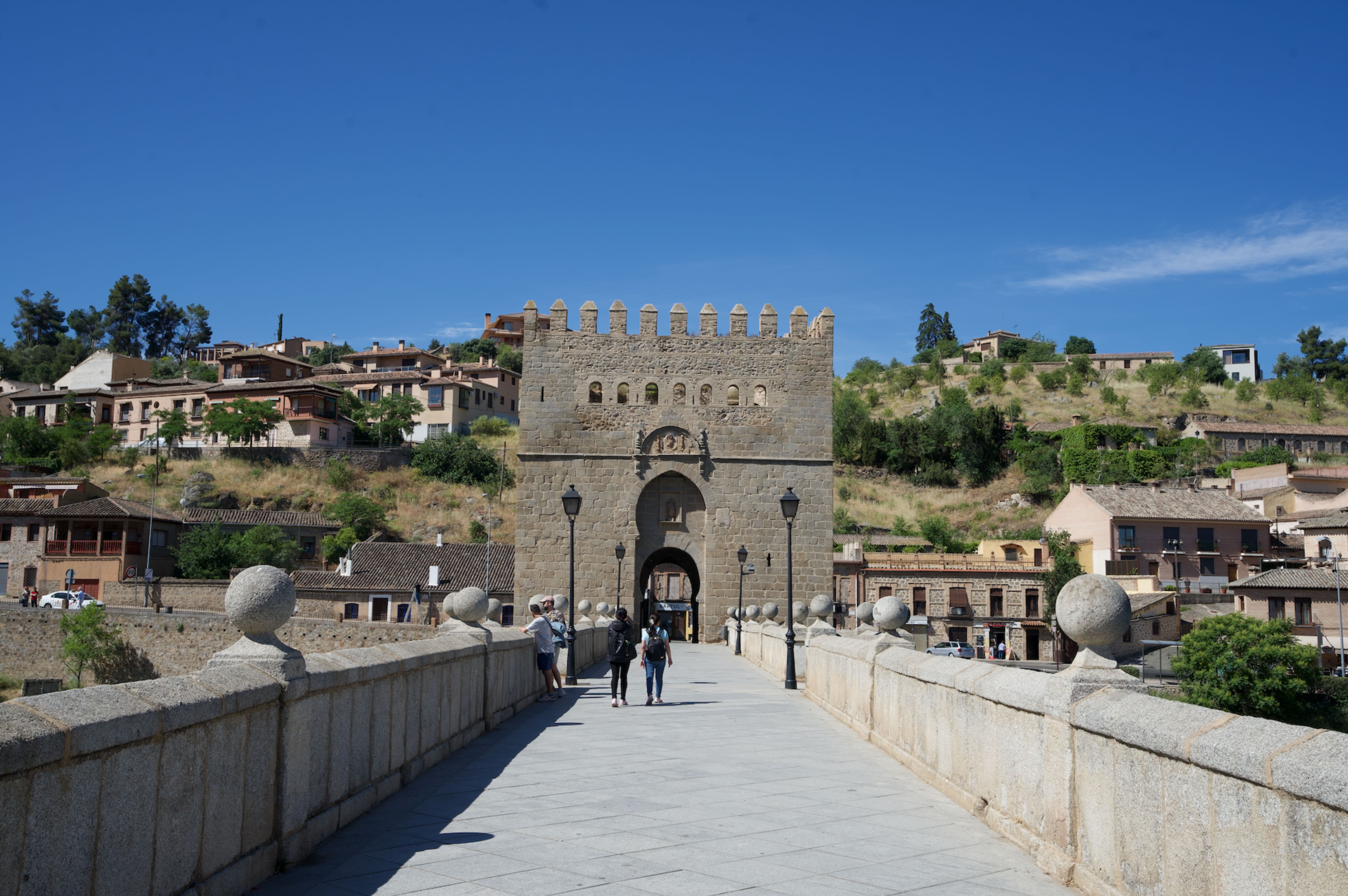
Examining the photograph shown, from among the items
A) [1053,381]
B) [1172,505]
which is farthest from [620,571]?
[1053,381]

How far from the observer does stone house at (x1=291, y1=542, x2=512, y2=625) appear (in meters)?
44.4

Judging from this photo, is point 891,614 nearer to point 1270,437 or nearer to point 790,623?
point 790,623

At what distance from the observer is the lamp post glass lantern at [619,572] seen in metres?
31.4

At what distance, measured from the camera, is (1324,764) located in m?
2.94

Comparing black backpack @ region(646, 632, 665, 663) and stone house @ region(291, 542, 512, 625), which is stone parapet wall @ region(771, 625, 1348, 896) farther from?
stone house @ region(291, 542, 512, 625)

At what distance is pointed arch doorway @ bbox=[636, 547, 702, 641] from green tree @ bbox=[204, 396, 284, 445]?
26196 millimetres

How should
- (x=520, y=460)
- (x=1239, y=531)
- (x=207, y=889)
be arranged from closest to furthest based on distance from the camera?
(x=207, y=889), (x=520, y=460), (x=1239, y=531)

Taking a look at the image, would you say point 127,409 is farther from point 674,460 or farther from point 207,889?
point 207,889

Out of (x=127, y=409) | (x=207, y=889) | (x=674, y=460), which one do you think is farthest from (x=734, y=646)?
(x=127, y=409)

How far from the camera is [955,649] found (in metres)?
41.2

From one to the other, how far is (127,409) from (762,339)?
58.2 metres

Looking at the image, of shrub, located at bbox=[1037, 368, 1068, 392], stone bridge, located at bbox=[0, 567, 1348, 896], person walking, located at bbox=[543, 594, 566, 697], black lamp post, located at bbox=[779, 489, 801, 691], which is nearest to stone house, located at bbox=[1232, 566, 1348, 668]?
black lamp post, located at bbox=[779, 489, 801, 691]

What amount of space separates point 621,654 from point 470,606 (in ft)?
9.87

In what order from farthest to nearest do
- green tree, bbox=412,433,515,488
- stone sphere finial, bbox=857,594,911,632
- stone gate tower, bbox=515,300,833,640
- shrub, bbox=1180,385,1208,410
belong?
shrub, bbox=1180,385,1208,410, green tree, bbox=412,433,515,488, stone gate tower, bbox=515,300,833,640, stone sphere finial, bbox=857,594,911,632
